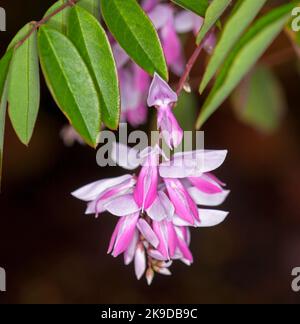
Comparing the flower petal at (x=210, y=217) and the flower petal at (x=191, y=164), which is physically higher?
the flower petal at (x=191, y=164)

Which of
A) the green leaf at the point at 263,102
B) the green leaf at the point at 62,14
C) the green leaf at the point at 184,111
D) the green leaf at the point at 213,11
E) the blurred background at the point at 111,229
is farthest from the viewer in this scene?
the blurred background at the point at 111,229

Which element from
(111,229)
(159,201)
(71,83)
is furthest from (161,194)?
(111,229)

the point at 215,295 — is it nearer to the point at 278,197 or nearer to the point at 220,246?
the point at 220,246

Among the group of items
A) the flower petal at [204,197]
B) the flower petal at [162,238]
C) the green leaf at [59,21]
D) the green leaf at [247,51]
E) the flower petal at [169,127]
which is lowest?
the flower petal at [162,238]

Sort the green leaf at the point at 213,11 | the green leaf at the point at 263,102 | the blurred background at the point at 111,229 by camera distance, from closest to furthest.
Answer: the green leaf at the point at 213,11, the green leaf at the point at 263,102, the blurred background at the point at 111,229

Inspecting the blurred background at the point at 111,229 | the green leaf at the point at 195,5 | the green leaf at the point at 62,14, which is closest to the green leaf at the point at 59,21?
the green leaf at the point at 62,14

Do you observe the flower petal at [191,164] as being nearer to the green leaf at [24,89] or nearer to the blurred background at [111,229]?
the green leaf at [24,89]
